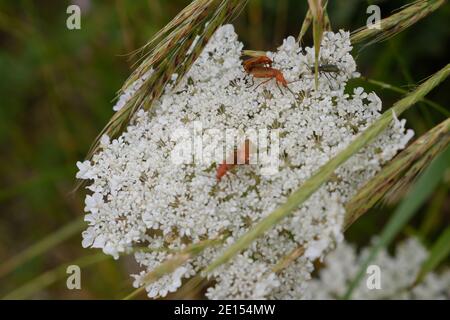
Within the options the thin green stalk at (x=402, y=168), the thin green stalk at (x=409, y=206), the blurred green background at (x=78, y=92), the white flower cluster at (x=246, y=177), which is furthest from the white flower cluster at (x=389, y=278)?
the thin green stalk at (x=402, y=168)

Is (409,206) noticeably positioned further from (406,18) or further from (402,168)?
(406,18)

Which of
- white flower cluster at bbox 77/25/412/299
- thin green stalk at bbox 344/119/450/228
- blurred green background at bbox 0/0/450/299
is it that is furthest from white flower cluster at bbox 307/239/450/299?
thin green stalk at bbox 344/119/450/228

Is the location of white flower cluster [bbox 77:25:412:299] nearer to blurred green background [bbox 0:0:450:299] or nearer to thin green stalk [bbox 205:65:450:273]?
thin green stalk [bbox 205:65:450:273]

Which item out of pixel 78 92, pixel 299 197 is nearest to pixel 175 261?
pixel 299 197

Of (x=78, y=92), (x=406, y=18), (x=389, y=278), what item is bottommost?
(x=389, y=278)

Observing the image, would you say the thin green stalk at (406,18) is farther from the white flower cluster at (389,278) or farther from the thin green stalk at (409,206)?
the white flower cluster at (389,278)

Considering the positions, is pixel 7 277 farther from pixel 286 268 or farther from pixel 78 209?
pixel 286 268
